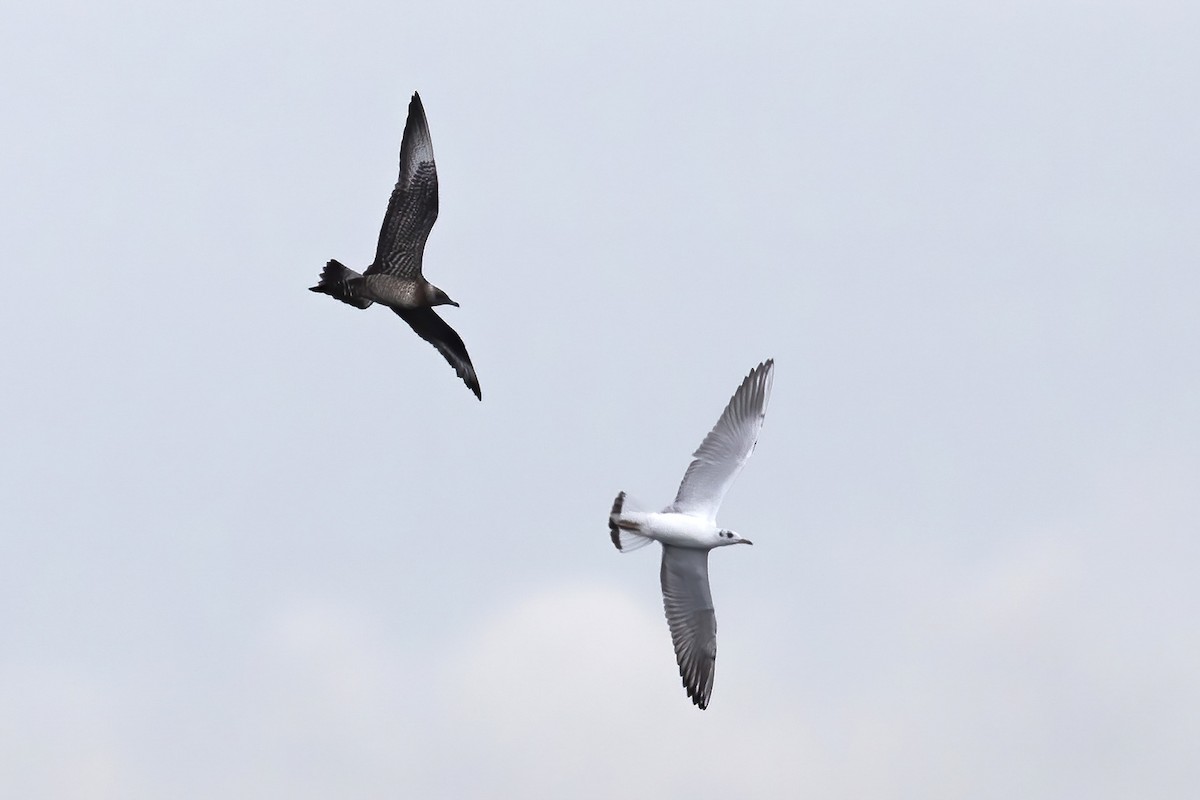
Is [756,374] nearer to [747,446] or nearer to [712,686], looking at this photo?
[747,446]

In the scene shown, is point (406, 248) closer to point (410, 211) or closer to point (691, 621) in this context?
point (410, 211)

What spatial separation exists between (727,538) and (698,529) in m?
0.57

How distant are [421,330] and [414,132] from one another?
3.88 meters

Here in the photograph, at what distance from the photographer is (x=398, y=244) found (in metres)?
28.2

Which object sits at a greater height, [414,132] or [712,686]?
[414,132]

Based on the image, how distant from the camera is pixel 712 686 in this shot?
2738 centimetres

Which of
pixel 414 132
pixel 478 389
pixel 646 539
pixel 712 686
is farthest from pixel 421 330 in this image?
pixel 712 686

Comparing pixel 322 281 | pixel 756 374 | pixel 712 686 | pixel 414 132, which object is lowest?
pixel 712 686

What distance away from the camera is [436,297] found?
94.8 feet

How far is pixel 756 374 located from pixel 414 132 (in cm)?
796

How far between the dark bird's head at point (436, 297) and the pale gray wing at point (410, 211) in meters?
0.41

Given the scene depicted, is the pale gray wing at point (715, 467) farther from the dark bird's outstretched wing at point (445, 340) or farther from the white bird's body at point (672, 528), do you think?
the dark bird's outstretched wing at point (445, 340)

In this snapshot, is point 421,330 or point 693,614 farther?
point 421,330

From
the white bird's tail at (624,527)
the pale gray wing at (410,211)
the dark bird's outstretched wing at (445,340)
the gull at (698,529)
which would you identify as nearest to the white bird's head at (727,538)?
the gull at (698,529)
